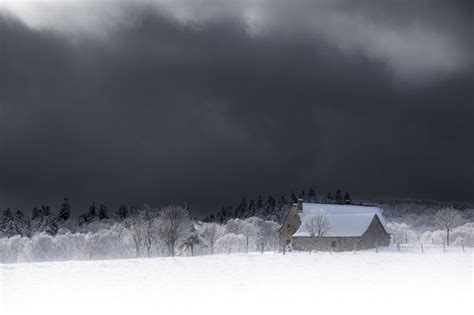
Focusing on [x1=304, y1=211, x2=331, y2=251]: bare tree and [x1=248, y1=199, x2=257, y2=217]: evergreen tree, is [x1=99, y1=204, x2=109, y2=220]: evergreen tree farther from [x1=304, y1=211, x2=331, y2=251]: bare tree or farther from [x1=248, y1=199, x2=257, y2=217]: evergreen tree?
[x1=304, y1=211, x2=331, y2=251]: bare tree

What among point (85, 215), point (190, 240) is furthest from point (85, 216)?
point (190, 240)

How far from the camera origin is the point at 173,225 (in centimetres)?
8231

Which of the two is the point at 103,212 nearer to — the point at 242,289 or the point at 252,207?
the point at 252,207

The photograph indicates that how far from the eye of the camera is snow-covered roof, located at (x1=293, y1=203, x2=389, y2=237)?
8462 cm

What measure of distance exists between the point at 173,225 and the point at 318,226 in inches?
955

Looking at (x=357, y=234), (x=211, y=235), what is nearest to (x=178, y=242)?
(x=211, y=235)

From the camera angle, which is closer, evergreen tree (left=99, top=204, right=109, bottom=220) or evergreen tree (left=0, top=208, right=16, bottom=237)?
evergreen tree (left=0, top=208, right=16, bottom=237)

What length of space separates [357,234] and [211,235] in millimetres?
37882

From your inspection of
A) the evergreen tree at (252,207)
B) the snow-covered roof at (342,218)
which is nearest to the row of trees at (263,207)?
the evergreen tree at (252,207)

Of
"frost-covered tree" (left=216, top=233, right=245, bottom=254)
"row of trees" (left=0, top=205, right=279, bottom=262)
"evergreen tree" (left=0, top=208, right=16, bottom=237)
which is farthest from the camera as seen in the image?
"evergreen tree" (left=0, top=208, right=16, bottom=237)

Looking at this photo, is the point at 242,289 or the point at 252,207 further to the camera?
the point at 252,207

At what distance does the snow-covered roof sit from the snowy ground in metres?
43.5

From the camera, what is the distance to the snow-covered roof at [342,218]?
84625 mm

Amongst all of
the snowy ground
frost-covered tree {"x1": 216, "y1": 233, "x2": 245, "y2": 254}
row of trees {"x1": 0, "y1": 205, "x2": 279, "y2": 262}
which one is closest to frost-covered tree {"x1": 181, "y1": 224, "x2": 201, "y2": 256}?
row of trees {"x1": 0, "y1": 205, "x2": 279, "y2": 262}
